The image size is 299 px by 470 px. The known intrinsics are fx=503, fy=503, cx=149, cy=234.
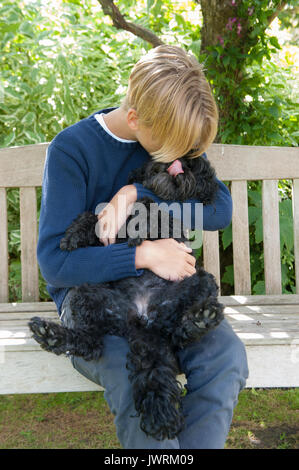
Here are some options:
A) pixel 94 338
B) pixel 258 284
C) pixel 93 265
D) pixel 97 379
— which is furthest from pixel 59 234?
pixel 258 284

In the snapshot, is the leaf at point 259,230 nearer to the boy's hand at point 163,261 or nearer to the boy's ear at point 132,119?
the boy's hand at point 163,261

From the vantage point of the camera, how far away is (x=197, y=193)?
2.19 meters

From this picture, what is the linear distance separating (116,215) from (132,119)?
41 centimetres

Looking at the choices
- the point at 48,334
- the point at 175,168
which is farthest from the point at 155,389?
the point at 175,168

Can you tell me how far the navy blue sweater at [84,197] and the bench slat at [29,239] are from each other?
75cm

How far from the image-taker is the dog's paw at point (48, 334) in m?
1.85

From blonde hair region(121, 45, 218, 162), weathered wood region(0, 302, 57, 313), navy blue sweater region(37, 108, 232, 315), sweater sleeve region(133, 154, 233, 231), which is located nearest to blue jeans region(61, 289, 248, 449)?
navy blue sweater region(37, 108, 232, 315)

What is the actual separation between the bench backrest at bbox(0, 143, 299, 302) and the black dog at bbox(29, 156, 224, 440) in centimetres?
88

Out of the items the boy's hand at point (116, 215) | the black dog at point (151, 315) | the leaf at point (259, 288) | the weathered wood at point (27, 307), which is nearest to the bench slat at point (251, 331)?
the weathered wood at point (27, 307)

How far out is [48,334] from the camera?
1869mm

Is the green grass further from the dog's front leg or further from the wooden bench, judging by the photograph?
the dog's front leg

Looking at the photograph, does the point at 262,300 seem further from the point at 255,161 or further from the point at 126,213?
the point at 126,213

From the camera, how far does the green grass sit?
293 cm

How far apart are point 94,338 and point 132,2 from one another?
2930 millimetres
